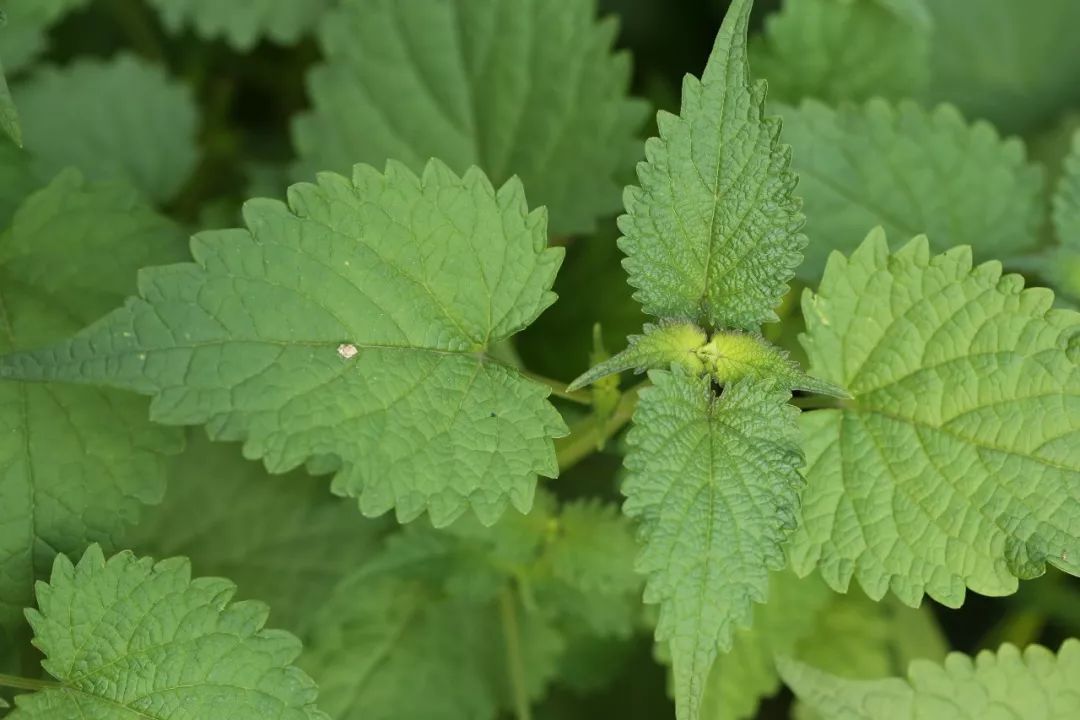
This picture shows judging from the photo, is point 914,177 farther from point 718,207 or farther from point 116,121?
point 116,121

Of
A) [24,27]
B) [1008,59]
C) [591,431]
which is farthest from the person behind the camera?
[1008,59]

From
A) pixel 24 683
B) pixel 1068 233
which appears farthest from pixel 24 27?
pixel 1068 233

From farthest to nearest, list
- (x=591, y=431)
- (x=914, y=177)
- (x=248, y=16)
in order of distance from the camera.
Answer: (x=248, y=16) < (x=914, y=177) < (x=591, y=431)

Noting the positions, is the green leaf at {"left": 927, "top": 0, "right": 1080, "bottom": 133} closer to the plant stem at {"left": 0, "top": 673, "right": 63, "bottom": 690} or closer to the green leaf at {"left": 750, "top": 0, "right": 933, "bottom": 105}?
the green leaf at {"left": 750, "top": 0, "right": 933, "bottom": 105}

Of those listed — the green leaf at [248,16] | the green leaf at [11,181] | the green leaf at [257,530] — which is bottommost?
the green leaf at [257,530]

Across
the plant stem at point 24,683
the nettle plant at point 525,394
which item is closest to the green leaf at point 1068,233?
the nettle plant at point 525,394

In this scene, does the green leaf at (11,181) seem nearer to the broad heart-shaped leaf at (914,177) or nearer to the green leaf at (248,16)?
the green leaf at (248,16)

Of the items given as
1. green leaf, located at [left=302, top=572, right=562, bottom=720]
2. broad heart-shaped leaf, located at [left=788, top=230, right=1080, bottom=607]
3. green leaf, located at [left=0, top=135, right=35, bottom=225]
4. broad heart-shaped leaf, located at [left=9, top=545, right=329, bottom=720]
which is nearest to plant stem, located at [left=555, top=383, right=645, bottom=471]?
broad heart-shaped leaf, located at [left=788, top=230, right=1080, bottom=607]
